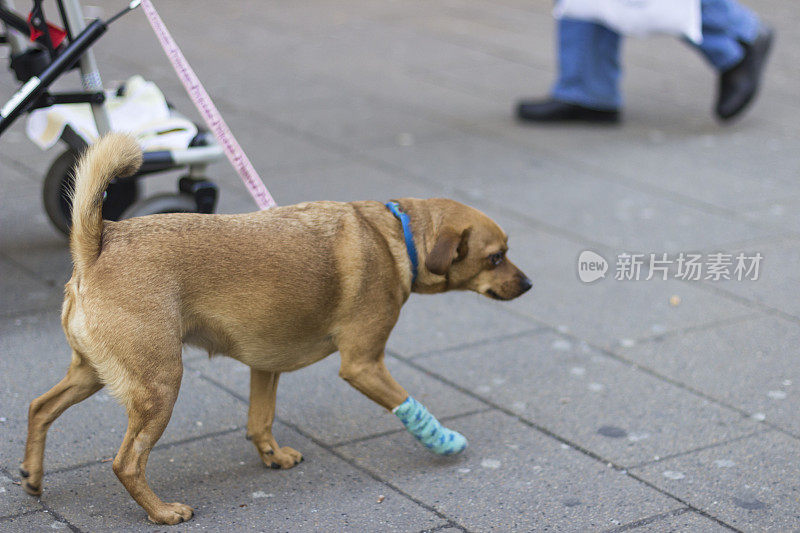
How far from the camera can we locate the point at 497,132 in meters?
8.40

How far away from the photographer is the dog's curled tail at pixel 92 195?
3.17 meters

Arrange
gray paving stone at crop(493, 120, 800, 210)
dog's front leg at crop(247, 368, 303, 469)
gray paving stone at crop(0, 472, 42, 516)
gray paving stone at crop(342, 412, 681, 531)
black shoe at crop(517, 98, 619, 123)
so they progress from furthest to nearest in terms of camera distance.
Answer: black shoe at crop(517, 98, 619, 123) → gray paving stone at crop(493, 120, 800, 210) → dog's front leg at crop(247, 368, 303, 469) → gray paving stone at crop(342, 412, 681, 531) → gray paving stone at crop(0, 472, 42, 516)

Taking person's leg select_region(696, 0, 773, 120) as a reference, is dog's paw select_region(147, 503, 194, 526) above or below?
below

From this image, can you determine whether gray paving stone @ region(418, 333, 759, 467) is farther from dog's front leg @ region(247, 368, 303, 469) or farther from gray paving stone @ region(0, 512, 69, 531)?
gray paving stone @ region(0, 512, 69, 531)

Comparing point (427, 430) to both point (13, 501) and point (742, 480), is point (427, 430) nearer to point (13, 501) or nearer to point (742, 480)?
point (742, 480)

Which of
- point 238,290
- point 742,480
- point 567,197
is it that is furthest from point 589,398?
point 567,197

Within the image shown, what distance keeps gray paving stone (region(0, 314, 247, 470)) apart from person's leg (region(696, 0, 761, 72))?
18.5 feet

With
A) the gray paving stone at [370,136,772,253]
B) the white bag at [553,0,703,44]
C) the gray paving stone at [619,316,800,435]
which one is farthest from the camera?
the white bag at [553,0,703,44]

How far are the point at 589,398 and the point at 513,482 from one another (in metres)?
0.85

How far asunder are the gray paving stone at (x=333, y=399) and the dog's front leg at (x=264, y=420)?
20 cm

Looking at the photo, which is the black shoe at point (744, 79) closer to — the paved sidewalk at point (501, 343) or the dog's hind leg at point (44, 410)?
the paved sidewalk at point (501, 343)

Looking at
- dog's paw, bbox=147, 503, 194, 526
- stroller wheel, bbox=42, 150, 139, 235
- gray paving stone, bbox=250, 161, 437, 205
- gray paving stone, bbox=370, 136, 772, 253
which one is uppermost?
stroller wheel, bbox=42, 150, 139, 235

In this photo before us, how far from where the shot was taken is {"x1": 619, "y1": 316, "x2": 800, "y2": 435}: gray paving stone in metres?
4.46

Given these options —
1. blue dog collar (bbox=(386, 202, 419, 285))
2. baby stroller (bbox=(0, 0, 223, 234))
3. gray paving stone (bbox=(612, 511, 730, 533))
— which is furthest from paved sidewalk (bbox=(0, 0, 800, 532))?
blue dog collar (bbox=(386, 202, 419, 285))
